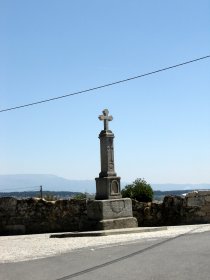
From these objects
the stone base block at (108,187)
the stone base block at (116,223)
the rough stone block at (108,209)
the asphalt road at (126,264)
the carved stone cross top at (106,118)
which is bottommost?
the asphalt road at (126,264)

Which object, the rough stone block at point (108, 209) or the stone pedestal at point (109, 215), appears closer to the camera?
the stone pedestal at point (109, 215)

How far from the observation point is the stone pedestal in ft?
47.8

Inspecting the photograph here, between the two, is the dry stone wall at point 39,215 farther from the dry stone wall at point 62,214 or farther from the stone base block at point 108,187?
the stone base block at point 108,187

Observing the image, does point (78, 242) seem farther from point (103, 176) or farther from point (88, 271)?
point (88, 271)

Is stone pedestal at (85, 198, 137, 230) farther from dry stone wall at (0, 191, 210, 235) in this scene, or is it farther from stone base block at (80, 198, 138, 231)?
dry stone wall at (0, 191, 210, 235)

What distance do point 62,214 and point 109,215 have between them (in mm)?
2776

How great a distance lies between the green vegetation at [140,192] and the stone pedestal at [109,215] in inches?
260

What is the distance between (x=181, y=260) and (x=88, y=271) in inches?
63.3

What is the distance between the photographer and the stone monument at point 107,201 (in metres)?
14.7

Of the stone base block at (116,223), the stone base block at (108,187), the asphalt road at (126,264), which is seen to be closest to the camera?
the asphalt road at (126,264)

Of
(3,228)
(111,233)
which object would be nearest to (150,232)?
(111,233)

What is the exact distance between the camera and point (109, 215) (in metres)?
14.7

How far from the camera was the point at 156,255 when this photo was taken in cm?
858

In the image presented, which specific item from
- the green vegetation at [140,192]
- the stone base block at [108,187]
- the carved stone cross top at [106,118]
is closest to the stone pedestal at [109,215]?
the stone base block at [108,187]
